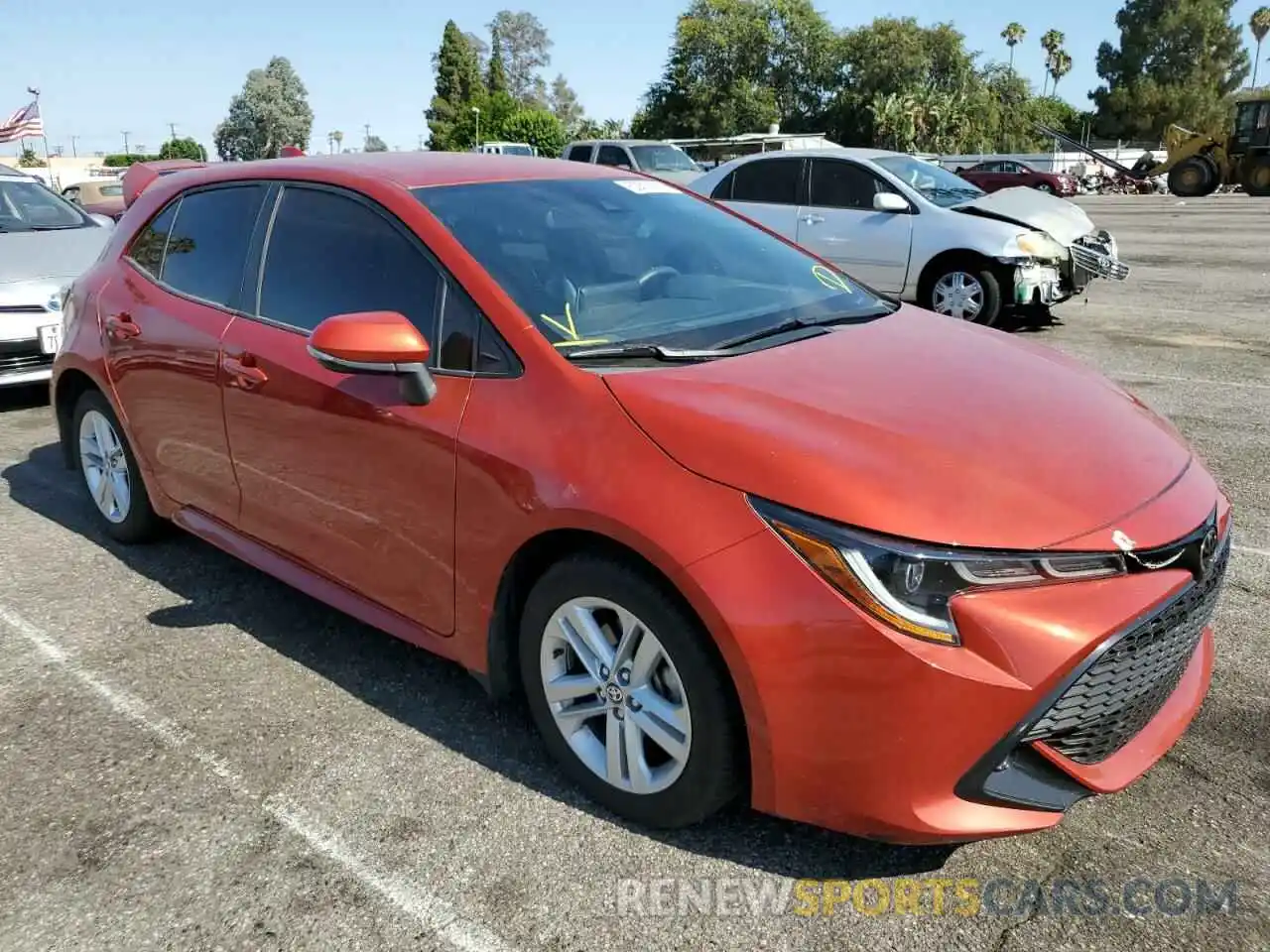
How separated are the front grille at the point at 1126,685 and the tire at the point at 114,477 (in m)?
3.64

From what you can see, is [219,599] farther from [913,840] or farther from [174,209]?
[913,840]

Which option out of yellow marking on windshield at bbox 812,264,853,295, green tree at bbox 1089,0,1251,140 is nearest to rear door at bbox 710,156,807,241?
yellow marking on windshield at bbox 812,264,853,295

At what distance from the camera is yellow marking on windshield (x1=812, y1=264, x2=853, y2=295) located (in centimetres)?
355

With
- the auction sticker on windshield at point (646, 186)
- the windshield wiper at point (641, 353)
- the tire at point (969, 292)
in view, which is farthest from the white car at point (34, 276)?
the tire at point (969, 292)

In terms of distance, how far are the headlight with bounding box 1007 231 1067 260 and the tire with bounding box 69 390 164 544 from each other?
750 cm

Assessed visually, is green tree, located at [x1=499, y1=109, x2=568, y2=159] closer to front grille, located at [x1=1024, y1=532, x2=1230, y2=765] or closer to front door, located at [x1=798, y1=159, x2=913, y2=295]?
front door, located at [x1=798, y1=159, x2=913, y2=295]

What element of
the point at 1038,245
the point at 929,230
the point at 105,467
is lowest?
the point at 105,467

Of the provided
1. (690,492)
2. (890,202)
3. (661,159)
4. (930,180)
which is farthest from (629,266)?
(661,159)

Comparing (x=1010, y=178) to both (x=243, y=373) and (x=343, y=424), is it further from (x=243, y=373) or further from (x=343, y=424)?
(x=343, y=424)

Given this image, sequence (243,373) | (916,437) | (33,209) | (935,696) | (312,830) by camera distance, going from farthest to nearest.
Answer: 1. (33,209)
2. (243,373)
3. (312,830)
4. (916,437)
5. (935,696)

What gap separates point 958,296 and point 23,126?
1238 inches

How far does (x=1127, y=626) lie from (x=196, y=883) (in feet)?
7.14

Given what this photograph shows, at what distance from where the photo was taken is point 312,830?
8.55ft

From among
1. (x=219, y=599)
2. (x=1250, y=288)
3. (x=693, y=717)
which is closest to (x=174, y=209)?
(x=219, y=599)
